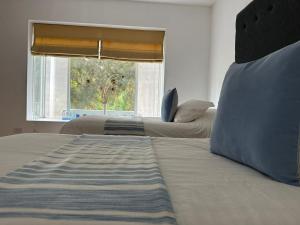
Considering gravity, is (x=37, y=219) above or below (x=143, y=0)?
below

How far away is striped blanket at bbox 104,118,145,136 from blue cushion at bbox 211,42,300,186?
158 centimetres

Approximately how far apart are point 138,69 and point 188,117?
1.80 metres

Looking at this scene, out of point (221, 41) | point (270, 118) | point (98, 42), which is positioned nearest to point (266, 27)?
point (270, 118)

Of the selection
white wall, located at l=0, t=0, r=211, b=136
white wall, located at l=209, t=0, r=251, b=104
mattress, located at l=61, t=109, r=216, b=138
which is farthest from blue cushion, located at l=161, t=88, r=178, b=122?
white wall, located at l=0, t=0, r=211, b=136

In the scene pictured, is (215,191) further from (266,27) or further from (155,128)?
(155,128)

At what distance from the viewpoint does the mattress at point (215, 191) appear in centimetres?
55

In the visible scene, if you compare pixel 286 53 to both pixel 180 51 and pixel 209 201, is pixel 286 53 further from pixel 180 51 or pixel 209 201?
pixel 180 51

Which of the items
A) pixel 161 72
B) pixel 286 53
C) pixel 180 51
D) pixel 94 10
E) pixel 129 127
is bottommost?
pixel 129 127

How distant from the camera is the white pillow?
116 inches

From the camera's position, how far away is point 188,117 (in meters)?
2.95

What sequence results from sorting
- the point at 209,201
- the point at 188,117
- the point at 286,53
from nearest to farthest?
the point at 209,201 → the point at 286,53 → the point at 188,117

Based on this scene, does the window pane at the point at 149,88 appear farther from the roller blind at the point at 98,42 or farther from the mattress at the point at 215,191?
the mattress at the point at 215,191

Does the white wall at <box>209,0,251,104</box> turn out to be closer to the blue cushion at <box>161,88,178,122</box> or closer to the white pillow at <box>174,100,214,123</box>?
the white pillow at <box>174,100,214,123</box>

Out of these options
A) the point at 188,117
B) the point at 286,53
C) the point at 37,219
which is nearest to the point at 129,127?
the point at 188,117
